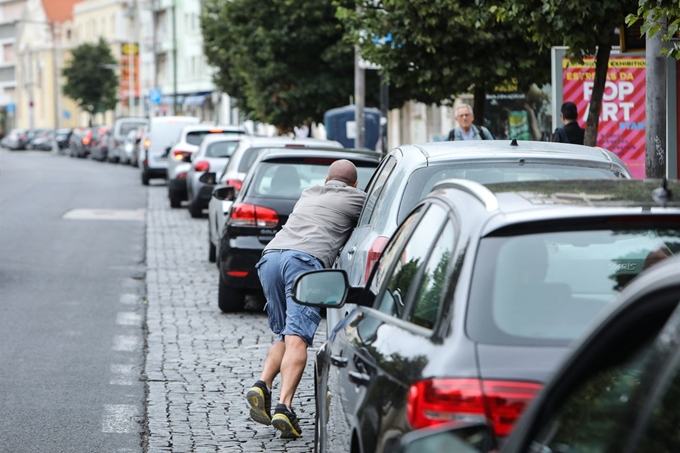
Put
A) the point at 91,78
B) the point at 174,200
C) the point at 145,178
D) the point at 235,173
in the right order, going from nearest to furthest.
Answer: the point at 235,173
the point at 174,200
the point at 145,178
the point at 91,78

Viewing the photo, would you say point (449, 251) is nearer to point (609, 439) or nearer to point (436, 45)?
point (609, 439)

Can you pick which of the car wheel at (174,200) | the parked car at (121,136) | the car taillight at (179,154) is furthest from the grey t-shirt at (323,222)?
the parked car at (121,136)

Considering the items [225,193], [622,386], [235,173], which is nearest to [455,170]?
[622,386]

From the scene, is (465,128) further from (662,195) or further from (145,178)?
(145,178)

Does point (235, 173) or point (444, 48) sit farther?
point (444, 48)

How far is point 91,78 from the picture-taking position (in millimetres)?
103312

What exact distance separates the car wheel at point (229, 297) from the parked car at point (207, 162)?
11783mm

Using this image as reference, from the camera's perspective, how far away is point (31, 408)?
830 centimetres

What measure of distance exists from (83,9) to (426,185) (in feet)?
403

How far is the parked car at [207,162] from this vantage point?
24828 mm

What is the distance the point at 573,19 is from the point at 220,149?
41.8 feet

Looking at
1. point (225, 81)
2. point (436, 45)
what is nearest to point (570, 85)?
point (436, 45)

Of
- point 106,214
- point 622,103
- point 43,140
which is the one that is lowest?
point 106,214

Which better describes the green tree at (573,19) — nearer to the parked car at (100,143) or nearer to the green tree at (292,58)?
the green tree at (292,58)
